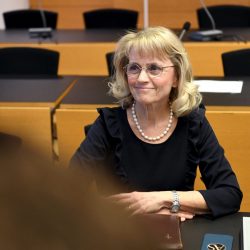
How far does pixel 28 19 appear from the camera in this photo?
4906 millimetres

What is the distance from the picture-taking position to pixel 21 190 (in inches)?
14.1

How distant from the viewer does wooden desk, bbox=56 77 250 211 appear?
242 cm

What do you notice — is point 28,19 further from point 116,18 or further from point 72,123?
point 72,123

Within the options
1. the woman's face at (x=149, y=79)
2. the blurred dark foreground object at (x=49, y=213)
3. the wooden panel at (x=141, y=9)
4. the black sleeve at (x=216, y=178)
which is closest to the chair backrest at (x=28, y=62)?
the woman's face at (x=149, y=79)

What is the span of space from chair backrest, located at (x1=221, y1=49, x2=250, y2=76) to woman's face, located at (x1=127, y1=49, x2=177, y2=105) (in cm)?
124

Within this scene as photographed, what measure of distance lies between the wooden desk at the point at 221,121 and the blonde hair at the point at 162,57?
0.51 m

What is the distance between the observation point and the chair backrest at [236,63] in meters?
3.04

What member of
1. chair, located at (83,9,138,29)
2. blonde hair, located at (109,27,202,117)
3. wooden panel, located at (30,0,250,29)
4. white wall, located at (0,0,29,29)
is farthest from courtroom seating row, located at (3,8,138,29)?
blonde hair, located at (109,27,202,117)

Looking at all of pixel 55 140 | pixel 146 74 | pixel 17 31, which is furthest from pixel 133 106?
pixel 17 31

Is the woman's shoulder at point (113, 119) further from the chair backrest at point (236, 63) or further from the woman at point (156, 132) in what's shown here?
the chair backrest at point (236, 63)

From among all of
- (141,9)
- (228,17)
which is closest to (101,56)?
(228,17)

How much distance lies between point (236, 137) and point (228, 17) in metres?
2.62

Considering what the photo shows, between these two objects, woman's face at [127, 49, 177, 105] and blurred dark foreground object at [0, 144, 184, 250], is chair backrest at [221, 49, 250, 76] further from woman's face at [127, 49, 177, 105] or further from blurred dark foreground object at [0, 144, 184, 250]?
blurred dark foreground object at [0, 144, 184, 250]

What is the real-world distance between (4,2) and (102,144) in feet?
14.8
